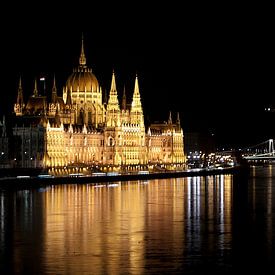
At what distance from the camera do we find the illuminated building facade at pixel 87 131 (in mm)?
86312

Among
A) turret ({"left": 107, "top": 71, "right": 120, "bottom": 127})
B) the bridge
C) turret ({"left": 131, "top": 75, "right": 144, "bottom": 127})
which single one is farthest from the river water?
the bridge

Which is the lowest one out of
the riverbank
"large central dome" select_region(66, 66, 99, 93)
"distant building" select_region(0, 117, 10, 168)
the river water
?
the river water

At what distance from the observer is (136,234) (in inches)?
1335

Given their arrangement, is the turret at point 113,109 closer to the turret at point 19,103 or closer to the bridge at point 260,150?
the turret at point 19,103

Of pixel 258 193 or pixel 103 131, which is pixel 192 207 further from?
pixel 103 131

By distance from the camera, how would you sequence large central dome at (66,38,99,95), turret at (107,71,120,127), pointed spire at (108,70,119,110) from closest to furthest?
large central dome at (66,38,99,95) < turret at (107,71,120,127) < pointed spire at (108,70,119,110)

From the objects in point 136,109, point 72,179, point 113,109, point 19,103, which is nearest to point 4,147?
point 72,179

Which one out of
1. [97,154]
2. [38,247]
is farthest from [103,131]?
[38,247]

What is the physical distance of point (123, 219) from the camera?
39844mm

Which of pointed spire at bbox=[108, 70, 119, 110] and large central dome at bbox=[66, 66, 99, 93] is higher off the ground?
large central dome at bbox=[66, 66, 99, 93]

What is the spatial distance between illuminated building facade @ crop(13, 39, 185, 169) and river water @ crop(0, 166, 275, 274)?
103 ft

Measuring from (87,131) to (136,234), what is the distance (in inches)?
2394

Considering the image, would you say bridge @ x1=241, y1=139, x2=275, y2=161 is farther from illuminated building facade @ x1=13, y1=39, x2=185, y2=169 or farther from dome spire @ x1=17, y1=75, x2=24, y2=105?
dome spire @ x1=17, y1=75, x2=24, y2=105

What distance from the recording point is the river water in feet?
88.6
